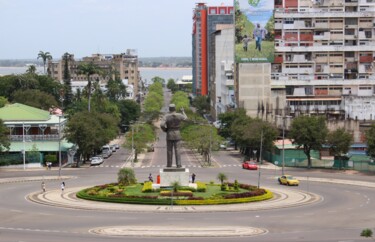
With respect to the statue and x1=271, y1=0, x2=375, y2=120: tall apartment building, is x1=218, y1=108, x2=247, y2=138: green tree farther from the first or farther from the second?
the statue

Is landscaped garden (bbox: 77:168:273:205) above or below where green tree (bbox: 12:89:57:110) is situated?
below

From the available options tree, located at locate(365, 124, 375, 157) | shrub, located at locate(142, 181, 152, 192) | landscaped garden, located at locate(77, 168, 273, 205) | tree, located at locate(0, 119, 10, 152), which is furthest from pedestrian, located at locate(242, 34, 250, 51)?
Answer: shrub, located at locate(142, 181, 152, 192)

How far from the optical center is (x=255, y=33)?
14688 cm

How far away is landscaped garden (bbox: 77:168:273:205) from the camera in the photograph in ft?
227

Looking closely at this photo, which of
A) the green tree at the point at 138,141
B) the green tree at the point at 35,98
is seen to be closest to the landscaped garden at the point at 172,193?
the green tree at the point at 138,141

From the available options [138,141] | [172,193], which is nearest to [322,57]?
[138,141]

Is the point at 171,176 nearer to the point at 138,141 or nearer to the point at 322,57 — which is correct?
the point at 138,141

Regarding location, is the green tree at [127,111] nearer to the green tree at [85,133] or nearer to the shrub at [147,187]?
the green tree at [85,133]

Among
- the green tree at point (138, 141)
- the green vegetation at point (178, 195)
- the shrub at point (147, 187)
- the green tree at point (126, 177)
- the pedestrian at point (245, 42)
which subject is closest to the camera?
the green vegetation at point (178, 195)

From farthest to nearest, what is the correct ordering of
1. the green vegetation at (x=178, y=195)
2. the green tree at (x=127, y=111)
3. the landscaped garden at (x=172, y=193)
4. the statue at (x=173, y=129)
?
the green tree at (x=127, y=111), the statue at (x=173, y=129), the landscaped garden at (x=172, y=193), the green vegetation at (x=178, y=195)

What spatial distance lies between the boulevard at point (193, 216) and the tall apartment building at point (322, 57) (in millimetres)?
52940

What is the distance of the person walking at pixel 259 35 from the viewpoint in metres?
146

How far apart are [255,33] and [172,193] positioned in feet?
267

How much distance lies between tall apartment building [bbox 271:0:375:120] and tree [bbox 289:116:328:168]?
40327 mm
